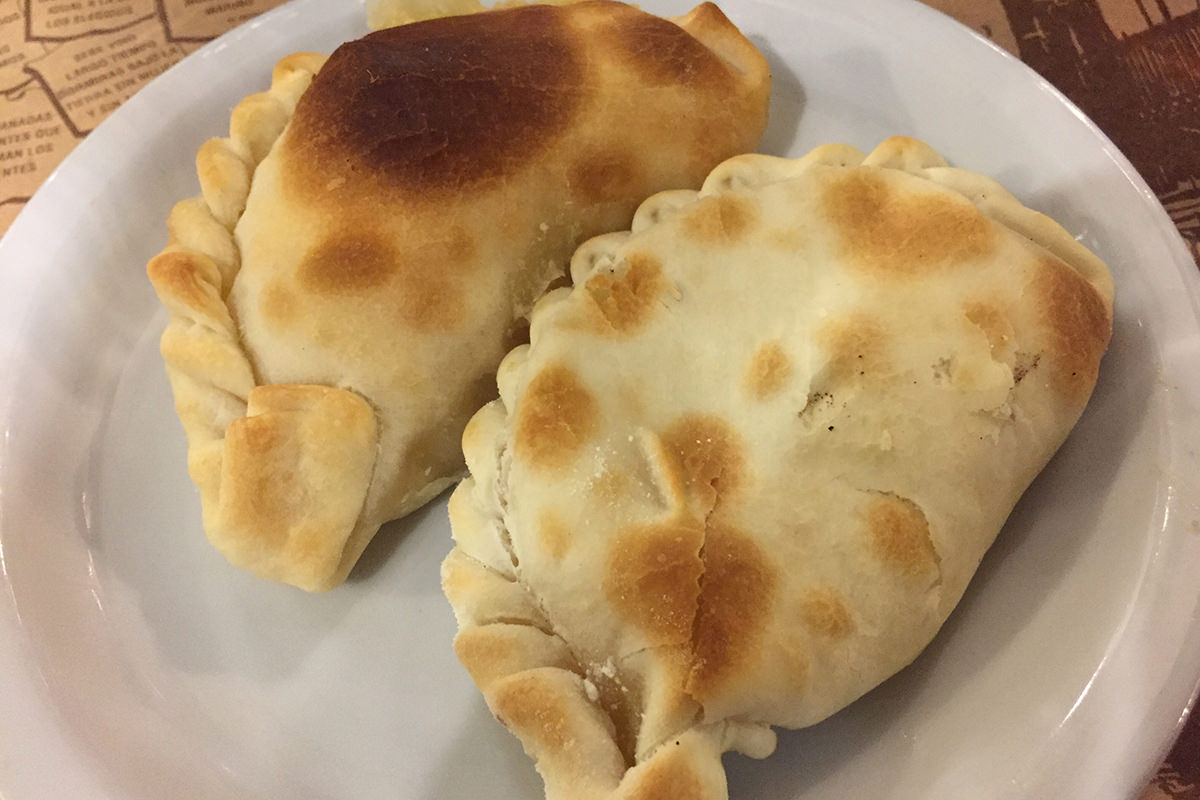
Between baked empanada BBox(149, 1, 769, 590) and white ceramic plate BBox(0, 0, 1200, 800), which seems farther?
baked empanada BBox(149, 1, 769, 590)

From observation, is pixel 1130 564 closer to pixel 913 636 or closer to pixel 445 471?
pixel 913 636

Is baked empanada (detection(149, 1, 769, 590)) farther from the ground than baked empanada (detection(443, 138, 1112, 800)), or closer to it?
farther from the ground

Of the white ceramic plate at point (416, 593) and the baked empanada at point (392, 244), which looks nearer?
the white ceramic plate at point (416, 593)

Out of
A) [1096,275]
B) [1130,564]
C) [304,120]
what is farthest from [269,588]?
[1096,275]

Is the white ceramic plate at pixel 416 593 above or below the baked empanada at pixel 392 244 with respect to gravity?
below

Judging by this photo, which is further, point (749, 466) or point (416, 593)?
point (416, 593)
